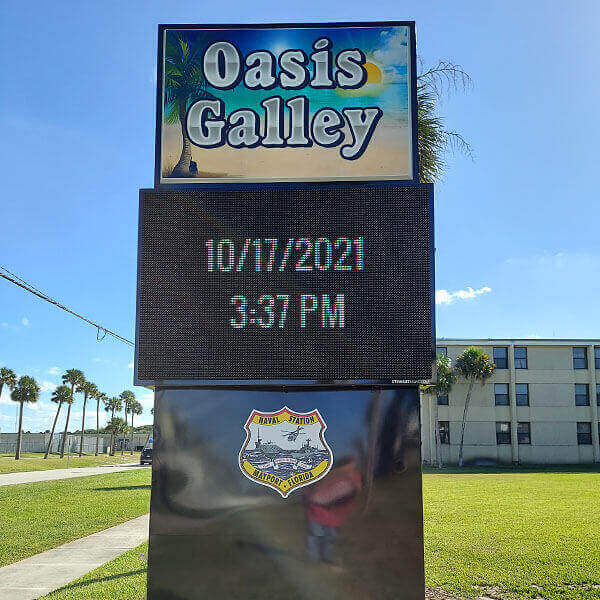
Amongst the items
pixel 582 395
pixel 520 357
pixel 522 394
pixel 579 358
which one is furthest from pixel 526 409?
pixel 579 358

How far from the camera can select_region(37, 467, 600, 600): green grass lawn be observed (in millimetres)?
8906

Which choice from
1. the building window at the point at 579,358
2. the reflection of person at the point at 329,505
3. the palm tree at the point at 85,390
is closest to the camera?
the reflection of person at the point at 329,505

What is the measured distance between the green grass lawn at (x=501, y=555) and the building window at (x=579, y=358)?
30.4 metres

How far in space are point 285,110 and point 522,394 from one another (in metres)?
46.1

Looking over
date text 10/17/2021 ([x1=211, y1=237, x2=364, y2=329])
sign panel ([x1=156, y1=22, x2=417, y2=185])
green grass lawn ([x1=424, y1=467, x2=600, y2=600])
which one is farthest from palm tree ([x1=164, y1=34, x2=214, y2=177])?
green grass lawn ([x1=424, y1=467, x2=600, y2=600])

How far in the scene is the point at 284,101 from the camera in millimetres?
7355

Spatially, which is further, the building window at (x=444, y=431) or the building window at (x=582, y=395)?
the building window at (x=582, y=395)

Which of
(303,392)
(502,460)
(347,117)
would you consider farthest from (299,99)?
(502,460)

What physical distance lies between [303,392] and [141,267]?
196cm

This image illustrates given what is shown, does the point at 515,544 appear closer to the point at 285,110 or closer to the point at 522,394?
the point at 285,110

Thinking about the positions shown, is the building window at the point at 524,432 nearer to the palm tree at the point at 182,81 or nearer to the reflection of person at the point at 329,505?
the reflection of person at the point at 329,505

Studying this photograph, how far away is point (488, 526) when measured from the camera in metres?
15.4

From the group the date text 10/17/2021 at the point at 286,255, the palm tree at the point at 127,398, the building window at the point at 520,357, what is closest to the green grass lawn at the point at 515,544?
the date text 10/17/2021 at the point at 286,255

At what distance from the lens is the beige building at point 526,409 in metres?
48.9
